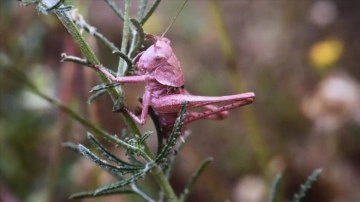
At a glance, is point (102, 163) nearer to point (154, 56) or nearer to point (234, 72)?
point (154, 56)

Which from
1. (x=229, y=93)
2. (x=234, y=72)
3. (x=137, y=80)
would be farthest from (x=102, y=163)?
(x=229, y=93)

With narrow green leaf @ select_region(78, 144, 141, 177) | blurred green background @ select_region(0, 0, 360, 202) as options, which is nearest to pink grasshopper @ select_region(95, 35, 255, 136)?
narrow green leaf @ select_region(78, 144, 141, 177)

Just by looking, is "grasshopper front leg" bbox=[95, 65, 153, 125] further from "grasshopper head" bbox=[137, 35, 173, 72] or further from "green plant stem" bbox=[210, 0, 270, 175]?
"green plant stem" bbox=[210, 0, 270, 175]

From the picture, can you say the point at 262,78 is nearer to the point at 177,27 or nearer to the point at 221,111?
the point at 177,27

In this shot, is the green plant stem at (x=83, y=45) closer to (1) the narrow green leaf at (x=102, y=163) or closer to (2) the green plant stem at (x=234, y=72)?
(1) the narrow green leaf at (x=102, y=163)

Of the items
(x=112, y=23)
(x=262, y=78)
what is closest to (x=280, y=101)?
(x=262, y=78)

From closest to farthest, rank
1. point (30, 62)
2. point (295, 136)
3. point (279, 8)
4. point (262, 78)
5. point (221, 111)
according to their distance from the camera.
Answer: point (221, 111)
point (30, 62)
point (295, 136)
point (262, 78)
point (279, 8)
